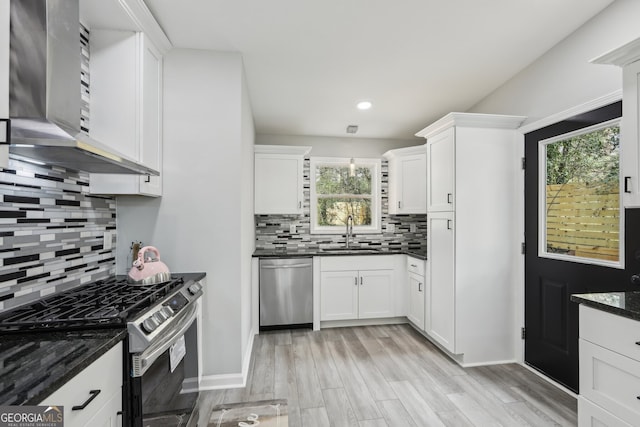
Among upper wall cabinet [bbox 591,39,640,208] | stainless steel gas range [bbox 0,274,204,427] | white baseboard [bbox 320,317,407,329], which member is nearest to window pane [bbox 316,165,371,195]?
white baseboard [bbox 320,317,407,329]

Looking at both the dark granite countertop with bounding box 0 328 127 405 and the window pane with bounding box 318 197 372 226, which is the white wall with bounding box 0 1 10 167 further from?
the window pane with bounding box 318 197 372 226

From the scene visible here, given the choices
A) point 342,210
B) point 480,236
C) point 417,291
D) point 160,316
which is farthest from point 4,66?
point 342,210

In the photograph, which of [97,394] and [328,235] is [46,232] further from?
[328,235]

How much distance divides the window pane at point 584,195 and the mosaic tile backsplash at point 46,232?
3.34 metres

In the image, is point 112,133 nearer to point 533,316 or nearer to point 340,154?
point 340,154

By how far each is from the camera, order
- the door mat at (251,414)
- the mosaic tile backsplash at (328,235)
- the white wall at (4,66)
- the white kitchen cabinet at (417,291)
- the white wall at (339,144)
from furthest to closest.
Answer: the white wall at (339,144), the mosaic tile backsplash at (328,235), the white kitchen cabinet at (417,291), the door mat at (251,414), the white wall at (4,66)

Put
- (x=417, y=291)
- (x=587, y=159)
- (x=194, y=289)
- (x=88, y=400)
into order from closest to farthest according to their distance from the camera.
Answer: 1. (x=88, y=400)
2. (x=194, y=289)
3. (x=587, y=159)
4. (x=417, y=291)

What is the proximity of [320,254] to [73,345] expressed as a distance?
8.97ft

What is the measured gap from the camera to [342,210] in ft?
14.8

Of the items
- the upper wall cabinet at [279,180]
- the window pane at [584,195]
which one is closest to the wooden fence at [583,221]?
the window pane at [584,195]

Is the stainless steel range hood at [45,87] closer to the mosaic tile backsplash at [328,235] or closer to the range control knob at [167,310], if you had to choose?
the range control knob at [167,310]

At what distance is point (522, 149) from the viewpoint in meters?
2.73

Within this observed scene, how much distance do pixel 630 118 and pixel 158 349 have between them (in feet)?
8.38

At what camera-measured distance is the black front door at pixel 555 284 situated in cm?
203
